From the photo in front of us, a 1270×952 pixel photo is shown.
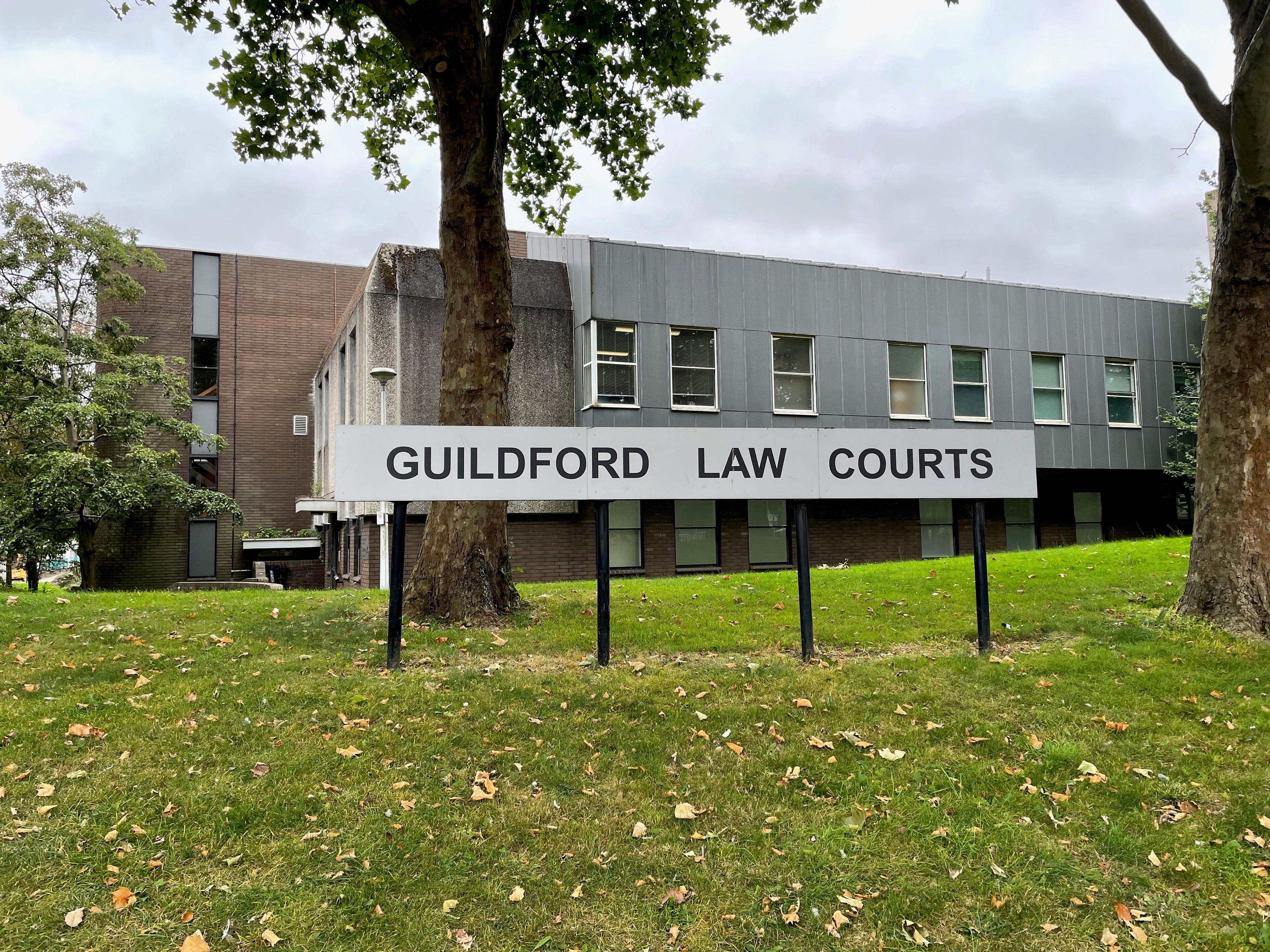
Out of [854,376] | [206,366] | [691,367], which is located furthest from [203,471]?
[854,376]

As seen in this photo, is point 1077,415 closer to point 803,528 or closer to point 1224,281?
point 1224,281

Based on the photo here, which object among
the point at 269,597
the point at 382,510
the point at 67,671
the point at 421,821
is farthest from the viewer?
the point at 382,510

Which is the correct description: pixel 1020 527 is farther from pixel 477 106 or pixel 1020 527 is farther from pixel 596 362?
pixel 477 106

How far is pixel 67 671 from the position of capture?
263 inches

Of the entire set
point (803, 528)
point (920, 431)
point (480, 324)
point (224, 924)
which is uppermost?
point (480, 324)

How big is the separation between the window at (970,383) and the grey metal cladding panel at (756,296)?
5.25 meters

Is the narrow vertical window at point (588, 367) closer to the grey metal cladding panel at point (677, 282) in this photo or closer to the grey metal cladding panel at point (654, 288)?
the grey metal cladding panel at point (654, 288)

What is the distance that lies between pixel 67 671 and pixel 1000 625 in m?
8.37

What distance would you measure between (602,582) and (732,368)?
40.9ft

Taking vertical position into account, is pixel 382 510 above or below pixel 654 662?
above

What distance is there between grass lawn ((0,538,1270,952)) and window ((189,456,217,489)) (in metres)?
24.2

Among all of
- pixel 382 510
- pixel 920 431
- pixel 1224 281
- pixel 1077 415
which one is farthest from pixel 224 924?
pixel 1077 415

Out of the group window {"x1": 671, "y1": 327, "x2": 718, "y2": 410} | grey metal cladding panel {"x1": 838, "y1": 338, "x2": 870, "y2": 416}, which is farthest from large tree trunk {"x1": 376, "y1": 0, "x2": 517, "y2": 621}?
grey metal cladding panel {"x1": 838, "y1": 338, "x2": 870, "y2": 416}

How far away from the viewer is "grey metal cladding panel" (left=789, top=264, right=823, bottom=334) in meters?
19.6
